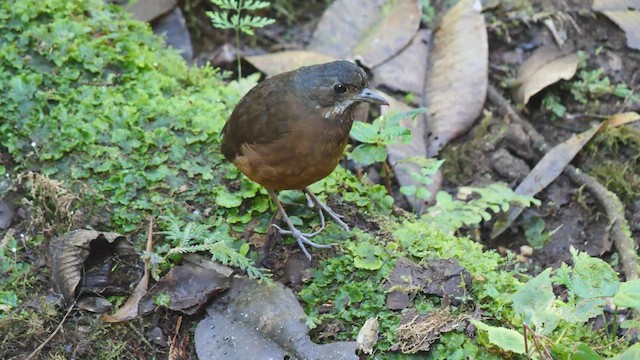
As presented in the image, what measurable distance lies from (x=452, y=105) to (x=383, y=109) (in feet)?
1.70

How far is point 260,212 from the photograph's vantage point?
4480 millimetres

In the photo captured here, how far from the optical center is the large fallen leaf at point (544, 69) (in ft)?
19.1

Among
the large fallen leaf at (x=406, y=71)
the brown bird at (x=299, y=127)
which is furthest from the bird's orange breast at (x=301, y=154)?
the large fallen leaf at (x=406, y=71)

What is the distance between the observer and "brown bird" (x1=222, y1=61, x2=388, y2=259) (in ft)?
13.3

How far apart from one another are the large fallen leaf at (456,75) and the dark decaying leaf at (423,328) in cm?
214

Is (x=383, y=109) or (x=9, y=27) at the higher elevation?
(x=9, y=27)

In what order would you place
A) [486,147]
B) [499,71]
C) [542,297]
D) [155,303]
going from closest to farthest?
[542,297], [155,303], [486,147], [499,71]

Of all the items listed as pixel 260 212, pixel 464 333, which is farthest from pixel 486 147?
pixel 464 333

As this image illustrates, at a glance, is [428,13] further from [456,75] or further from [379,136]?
[379,136]

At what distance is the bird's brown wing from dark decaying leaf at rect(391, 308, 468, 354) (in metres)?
1.23

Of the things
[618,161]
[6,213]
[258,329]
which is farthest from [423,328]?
[618,161]

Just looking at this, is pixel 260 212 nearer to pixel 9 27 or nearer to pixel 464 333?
pixel 464 333

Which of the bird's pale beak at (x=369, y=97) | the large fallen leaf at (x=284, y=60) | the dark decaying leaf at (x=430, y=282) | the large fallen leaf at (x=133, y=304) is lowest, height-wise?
the large fallen leaf at (x=284, y=60)

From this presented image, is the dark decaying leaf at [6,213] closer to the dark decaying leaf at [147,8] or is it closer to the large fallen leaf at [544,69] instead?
the dark decaying leaf at [147,8]
